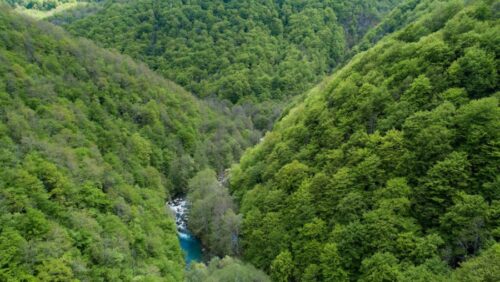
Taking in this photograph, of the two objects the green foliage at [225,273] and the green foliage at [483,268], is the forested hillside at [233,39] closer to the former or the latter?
the green foliage at [225,273]

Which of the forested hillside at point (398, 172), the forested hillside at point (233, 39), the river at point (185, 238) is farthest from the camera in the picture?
the forested hillside at point (233, 39)

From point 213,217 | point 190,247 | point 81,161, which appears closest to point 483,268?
point 213,217

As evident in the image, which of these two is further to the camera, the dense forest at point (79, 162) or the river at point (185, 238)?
the river at point (185, 238)

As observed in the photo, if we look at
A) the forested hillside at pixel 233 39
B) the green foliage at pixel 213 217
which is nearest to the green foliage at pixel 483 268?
the green foliage at pixel 213 217

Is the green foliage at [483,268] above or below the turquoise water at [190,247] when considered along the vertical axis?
above

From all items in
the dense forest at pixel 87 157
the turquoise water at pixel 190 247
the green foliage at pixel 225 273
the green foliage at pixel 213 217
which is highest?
the dense forest at pixel 87 157

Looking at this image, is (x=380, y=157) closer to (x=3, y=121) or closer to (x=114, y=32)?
(x=3, y=121)
